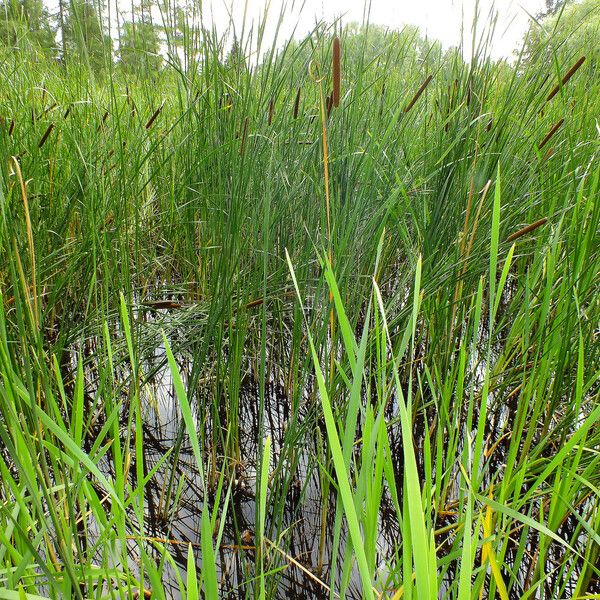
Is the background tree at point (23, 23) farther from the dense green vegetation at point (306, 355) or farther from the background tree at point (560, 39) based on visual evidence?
→ the background tree at point (560, 39)

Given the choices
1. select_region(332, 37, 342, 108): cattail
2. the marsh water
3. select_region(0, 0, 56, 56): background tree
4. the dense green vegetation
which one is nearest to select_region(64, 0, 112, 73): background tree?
the dense green vegetation

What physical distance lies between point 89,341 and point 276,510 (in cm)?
106

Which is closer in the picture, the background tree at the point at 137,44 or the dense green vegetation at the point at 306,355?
the dense green vegetation at the point at 306,355

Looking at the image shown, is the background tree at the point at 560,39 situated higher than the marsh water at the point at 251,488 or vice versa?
the background tree at the point at 560,39

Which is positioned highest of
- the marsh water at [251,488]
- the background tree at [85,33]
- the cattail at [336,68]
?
the background tree at [85,33]

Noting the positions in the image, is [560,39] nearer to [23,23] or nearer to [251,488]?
[251,488]

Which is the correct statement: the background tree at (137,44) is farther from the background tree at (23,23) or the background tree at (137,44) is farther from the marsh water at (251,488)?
the marsh water at (251,488)

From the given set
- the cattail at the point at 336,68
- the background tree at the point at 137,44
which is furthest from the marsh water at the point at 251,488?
the background tree at the point at 137,44

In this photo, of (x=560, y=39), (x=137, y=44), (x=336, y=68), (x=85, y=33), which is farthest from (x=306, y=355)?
(x=560, y=39)

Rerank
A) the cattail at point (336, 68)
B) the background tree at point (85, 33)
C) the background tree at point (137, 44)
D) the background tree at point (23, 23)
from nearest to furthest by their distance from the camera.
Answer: the cattail at point (336, 68) → the background tree at point (85, 33) → the background tree at point (137, 44) → the background tree at point (23, 23)

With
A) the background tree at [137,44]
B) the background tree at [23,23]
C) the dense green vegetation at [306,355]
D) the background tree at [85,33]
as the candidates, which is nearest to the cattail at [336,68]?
the dense green vegetation at [306,355]

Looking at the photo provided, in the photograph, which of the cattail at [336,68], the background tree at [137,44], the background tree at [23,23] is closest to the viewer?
the cattail at [336,68]

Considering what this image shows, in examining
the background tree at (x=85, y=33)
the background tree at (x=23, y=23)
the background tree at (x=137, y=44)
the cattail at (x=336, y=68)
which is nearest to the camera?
the cattail at (x=336, y=68)

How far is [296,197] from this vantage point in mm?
1492
